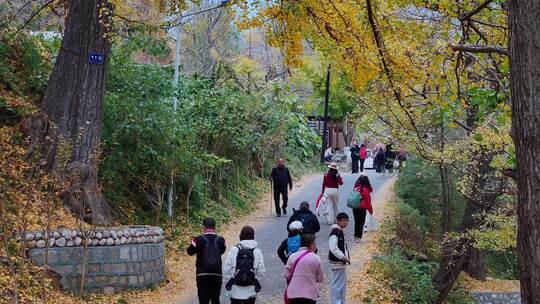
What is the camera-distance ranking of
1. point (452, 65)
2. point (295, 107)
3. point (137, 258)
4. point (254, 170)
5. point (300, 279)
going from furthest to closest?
point (295, 107), point (254, 170), point (137, 258), point (452, 65), point (300, 279)

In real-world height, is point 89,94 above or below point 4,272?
above

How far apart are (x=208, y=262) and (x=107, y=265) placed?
3.07 m

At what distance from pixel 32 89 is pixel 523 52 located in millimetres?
12866

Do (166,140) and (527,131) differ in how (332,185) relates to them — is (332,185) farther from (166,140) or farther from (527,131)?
(527,131)

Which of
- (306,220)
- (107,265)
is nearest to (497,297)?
(306,220)

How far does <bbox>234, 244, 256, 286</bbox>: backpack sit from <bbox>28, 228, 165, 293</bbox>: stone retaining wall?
346cm

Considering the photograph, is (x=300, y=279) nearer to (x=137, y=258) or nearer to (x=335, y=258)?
(x=335, y=258)

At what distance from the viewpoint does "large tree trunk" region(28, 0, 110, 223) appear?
13273 millimetres

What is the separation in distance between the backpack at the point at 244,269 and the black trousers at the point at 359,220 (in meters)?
7.85

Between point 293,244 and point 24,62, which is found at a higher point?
point 24,62

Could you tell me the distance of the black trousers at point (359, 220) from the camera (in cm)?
1641

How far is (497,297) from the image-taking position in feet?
60.4

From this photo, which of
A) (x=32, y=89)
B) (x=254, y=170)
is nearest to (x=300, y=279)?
(x=32, y=89)

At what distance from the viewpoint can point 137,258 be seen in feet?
38.6
